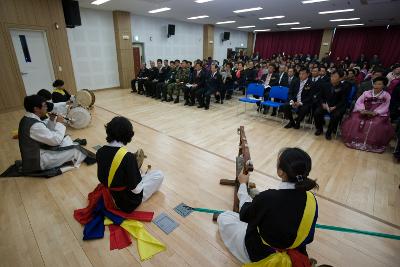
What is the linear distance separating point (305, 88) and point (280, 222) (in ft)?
14.2

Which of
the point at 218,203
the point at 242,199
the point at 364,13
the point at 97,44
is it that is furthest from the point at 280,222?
the point at 364,13

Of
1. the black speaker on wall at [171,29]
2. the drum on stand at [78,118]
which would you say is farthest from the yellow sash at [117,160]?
the black speaker on wall at [171,29]

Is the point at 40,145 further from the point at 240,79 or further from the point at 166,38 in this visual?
the point at 166,38

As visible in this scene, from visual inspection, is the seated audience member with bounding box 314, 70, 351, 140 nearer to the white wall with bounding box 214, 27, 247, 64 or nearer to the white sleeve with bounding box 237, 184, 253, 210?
the white sleeve with bounding box 237, 184, 253, 210

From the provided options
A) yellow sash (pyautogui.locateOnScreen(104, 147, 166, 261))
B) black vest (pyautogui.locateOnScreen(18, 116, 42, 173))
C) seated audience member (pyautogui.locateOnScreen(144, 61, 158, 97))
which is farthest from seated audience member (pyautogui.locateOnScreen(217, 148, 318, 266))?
seated audience member (pyautogui.locateOnScreen(144, 61, 158, 97))

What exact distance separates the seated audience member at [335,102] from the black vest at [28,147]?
489cm

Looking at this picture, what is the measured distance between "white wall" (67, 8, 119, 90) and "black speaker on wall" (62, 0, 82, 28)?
1078 millimetres

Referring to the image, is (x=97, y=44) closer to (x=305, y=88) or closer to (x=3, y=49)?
(x=3, y=49)

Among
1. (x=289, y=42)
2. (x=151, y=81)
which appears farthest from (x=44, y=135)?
(x=289, y=42)

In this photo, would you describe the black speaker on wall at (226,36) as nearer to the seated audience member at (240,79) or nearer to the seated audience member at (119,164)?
the seated audience member at (240,79)

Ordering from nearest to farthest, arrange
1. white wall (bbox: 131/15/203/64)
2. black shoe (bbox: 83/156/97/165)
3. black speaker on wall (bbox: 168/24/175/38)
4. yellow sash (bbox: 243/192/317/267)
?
yellow sash (bbox: 243/192/317/267) → black shoe (bbox: 83/156/97/165) → white wall (bbox: 131/15/203/64) → black speaker on wall (bbox: 168/24/175/38)

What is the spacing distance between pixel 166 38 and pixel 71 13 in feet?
17.4

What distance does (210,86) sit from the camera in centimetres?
646

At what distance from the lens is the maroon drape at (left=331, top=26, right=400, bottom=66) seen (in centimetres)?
1197
